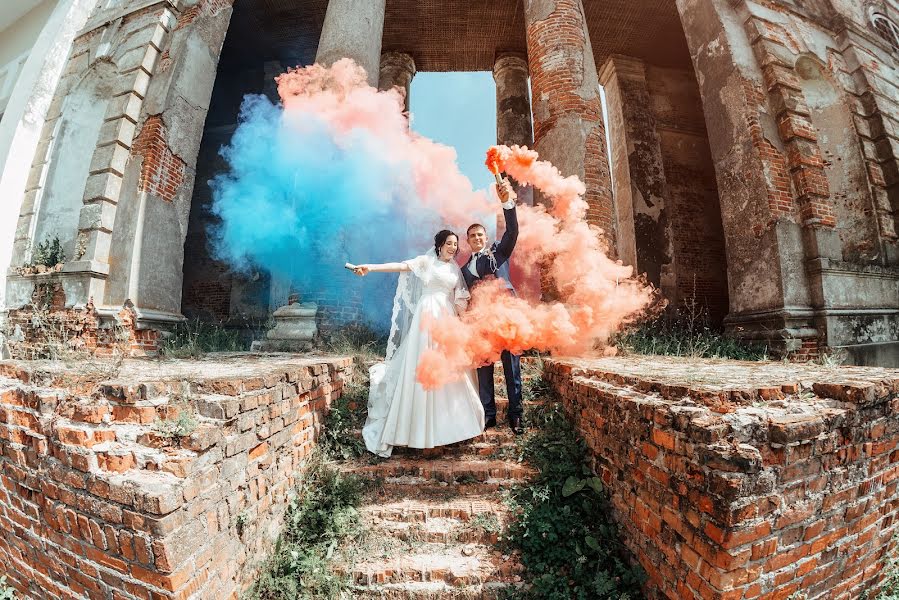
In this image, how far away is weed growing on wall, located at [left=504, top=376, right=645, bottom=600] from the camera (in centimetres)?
227

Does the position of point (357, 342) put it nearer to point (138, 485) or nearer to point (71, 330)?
point (138, 485)

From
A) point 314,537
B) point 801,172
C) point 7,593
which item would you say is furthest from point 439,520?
point 801,172

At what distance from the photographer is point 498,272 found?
3.93 meters

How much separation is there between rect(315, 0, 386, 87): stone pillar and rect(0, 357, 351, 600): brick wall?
515cm

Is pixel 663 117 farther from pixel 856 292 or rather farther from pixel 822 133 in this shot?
pixel 856 292

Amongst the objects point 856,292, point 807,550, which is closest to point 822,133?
point 856,292

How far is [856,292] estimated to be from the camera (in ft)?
19.5

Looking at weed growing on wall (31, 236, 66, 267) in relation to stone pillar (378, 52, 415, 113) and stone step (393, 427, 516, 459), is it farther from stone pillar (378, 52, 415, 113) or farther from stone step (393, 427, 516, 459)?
stone pillar (378, 52, 415, 113)

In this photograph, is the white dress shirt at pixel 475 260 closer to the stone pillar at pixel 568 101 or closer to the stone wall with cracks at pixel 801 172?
the stone pillar at pixel 568 101

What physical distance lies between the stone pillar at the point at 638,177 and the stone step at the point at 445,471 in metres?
7.48

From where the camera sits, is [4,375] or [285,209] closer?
[4,375]

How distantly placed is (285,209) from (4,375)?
14.7ft

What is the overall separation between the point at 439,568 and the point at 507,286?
2.38 metres

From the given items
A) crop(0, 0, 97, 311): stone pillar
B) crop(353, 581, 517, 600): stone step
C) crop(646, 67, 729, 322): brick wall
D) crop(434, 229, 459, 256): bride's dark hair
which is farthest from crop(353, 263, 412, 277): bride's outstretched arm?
crop(646, 67, 729, 322): brick wall
